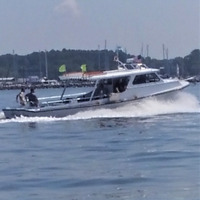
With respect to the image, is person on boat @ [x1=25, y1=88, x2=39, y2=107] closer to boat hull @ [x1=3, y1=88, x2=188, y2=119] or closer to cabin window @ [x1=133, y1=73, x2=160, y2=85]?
boat hull @ [x1=3, y1=88, x2=188, y2=119]

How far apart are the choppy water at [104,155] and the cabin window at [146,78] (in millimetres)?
1035

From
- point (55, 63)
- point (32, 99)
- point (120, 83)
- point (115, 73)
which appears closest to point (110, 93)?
point (120, 83)

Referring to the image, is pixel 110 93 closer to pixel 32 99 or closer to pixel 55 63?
pixel 32 99

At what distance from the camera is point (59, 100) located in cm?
3616

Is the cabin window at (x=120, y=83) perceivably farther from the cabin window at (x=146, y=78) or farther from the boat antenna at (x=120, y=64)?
the boat antenna at (x=120, y=64)

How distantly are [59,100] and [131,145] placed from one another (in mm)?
13132

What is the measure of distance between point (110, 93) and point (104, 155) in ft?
47.0

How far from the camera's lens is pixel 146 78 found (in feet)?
119

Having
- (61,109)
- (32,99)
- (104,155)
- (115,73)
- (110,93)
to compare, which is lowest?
(104,155)

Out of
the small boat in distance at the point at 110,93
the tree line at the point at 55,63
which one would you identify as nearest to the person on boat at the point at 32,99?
the small boat in distance at the point at 110,93

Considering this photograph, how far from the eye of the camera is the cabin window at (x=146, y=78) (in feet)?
118

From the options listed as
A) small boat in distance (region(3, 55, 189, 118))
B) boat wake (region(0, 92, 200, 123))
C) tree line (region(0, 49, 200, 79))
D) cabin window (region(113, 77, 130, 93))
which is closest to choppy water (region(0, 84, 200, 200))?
boat wake (region(0, 92, 200, 123))

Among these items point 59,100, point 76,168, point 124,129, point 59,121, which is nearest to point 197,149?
point 76,168

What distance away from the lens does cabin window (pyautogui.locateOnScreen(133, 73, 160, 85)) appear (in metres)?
35.9
